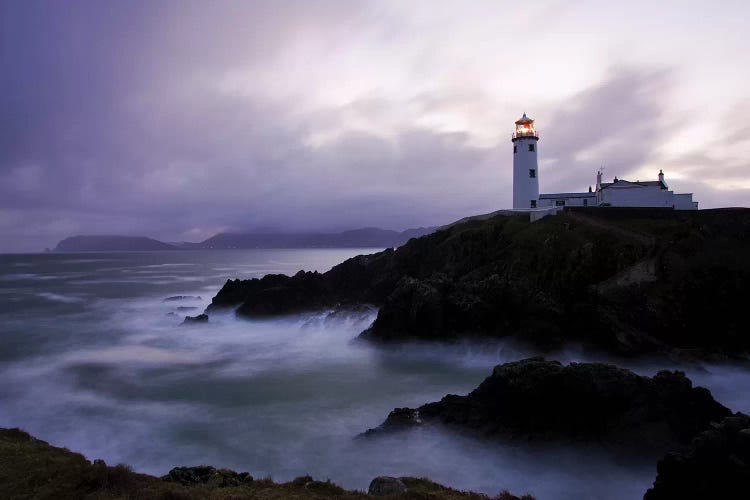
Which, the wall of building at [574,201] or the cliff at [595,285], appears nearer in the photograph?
the cliff at [595,285]

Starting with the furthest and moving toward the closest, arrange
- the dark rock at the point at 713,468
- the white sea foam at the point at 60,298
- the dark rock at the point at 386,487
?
the white sea foam at the point at 60,298
the dark rock at the point at 386,487
the dark rock at the point at 713,468

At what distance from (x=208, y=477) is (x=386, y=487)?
385 centimetres

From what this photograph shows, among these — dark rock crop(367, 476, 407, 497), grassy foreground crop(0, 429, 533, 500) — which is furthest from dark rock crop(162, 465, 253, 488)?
dark rock crop(367, 476, 407, 497)

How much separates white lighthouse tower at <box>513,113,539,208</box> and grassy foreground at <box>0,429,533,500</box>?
3472cm

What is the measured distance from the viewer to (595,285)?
22.6 metres

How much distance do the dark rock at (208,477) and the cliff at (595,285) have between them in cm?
1502

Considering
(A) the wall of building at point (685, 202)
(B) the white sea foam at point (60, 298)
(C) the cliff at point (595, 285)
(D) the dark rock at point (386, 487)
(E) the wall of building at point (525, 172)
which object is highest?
(E) the wall of building at point (525, 172)

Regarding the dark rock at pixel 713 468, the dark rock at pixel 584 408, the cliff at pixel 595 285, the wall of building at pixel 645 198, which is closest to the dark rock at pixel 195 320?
the cliff at pixel 595 285

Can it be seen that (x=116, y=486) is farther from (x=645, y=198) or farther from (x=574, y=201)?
(x=574, y=201)

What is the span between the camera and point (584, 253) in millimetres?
24438

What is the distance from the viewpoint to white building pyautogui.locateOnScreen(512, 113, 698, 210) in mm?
31594

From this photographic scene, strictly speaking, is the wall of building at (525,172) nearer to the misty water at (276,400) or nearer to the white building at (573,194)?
the white building at (573,194)

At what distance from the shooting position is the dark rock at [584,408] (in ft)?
38.8

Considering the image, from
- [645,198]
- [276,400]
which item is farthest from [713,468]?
[645,198]
